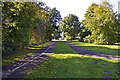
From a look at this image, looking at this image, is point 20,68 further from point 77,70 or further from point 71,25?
point 71,25

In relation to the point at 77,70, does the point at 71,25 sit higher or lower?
higher

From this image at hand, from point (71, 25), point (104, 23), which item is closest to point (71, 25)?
point (71, 25)

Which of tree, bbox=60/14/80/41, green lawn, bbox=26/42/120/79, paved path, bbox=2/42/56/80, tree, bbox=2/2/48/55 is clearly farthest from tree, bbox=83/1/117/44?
tree, bbox=60/14/80/41

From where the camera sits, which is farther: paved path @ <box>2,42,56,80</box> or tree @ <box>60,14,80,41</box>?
tree @ <box>60,14,80,41</box>

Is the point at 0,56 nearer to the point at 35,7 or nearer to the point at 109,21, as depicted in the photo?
the point at 35,7

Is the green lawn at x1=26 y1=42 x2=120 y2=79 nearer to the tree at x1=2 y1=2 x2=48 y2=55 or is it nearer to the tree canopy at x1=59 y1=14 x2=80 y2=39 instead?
the tree at x1=2 y1=2 x2=48 y2=55

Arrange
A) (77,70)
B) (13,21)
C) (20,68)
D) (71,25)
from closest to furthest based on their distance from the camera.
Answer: (77,70), (20,68), (13,21), (71,25)

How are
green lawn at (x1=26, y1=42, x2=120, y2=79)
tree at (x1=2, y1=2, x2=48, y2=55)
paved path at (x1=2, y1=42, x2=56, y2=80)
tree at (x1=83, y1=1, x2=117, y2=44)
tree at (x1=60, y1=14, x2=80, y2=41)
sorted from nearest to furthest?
green lawn at (x1=26, y1=42, x2=120, y2=79), paved path at (x1=2, y1=42, x2=56, y2=80), tree at (x1=2, y1=2, x2=48, y2=55), tree at (x1=83, y1=1, x2=117, y2=44), tree at (x1=60, y1=14, x2=80, y2=41)

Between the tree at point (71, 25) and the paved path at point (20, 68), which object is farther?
the tree at point (71, 25)

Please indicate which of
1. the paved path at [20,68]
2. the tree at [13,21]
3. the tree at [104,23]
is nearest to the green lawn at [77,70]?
the paved path at [20,68]

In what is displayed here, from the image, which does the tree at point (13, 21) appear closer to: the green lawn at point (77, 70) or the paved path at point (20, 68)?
the paved path at point (20, 68)

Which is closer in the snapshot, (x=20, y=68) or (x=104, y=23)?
(x=20, y=68)

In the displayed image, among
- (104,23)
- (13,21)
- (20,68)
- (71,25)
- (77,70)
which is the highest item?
(71,25)

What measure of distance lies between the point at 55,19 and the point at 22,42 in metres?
57.4
